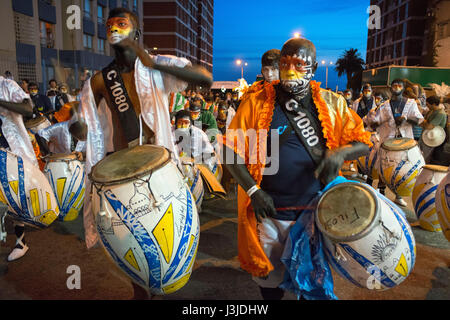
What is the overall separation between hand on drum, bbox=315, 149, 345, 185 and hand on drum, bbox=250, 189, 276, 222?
0.35 meters

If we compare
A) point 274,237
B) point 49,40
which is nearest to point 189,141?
point 274,237

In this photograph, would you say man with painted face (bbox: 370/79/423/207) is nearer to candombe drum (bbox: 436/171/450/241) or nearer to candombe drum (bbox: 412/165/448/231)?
candombe drum (bbox: 412/165/448/231)

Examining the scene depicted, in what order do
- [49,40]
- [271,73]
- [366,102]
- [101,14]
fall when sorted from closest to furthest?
[271,73] → [366,102] → [49,40] → [101,14]

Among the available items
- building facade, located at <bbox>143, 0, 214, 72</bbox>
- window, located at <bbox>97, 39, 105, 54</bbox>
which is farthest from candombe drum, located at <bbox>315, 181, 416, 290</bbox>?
building facade, located at <bbox>143, 0, 214, 72</bbox>

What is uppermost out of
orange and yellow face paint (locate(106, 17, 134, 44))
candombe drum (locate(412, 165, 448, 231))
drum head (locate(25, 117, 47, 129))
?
orange and yellow face paint (locate(106, 17, 134, 44))

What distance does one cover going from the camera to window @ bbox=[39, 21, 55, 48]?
74.5ft

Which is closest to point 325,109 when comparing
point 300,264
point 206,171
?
point 300,264

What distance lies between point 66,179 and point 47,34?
22.3 metres

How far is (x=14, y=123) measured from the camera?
4.08 metres

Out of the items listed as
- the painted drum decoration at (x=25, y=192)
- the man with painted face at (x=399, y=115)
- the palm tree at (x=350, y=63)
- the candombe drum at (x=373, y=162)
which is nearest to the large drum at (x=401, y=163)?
the candombe drum at (x=373, y=162)

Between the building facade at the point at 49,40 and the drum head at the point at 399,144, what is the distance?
43.7 ft

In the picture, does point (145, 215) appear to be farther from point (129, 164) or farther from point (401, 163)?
point (401, 163)
